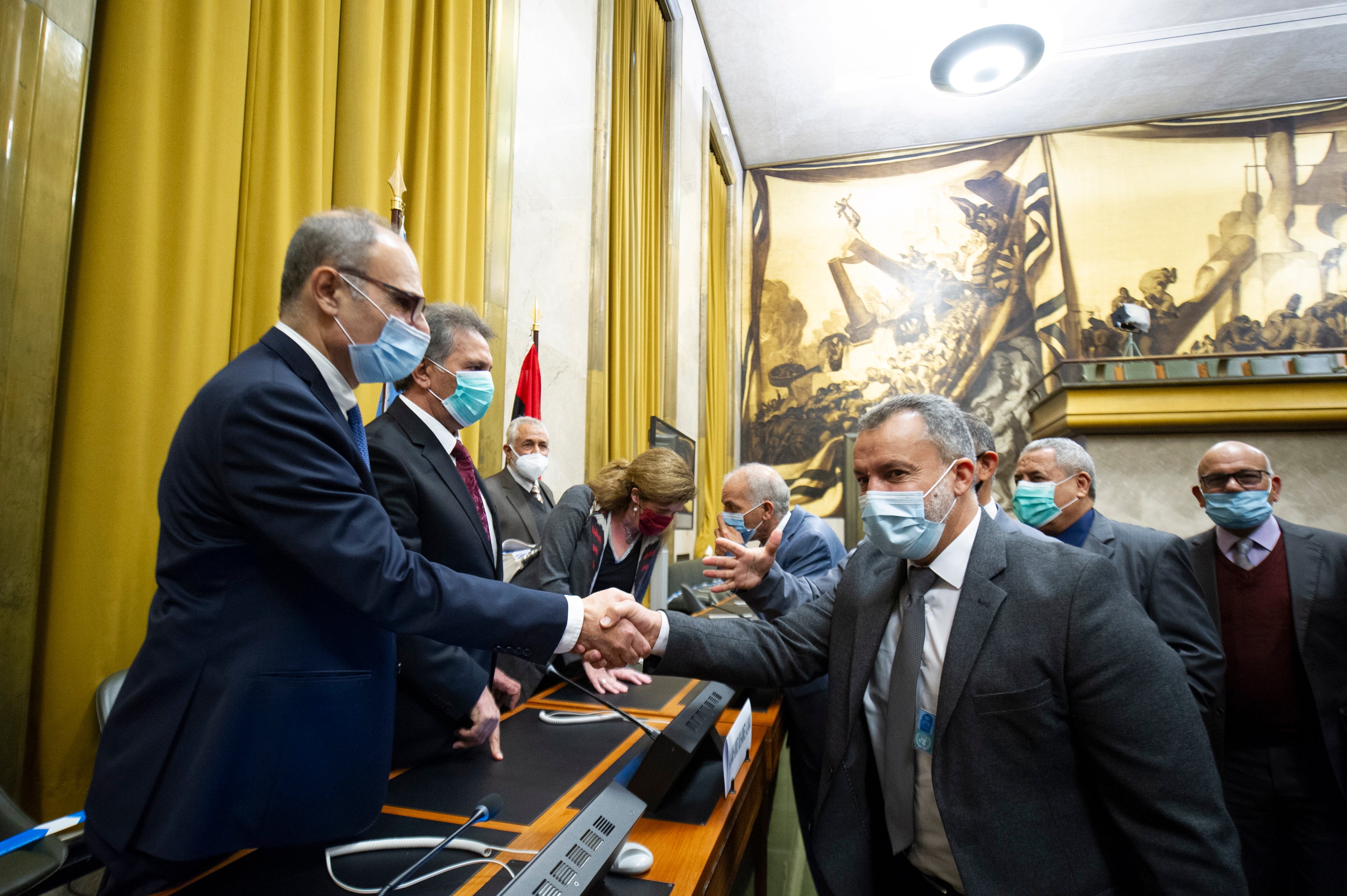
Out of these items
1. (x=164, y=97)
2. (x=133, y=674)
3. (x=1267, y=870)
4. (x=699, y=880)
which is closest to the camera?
(x=133, y=674)

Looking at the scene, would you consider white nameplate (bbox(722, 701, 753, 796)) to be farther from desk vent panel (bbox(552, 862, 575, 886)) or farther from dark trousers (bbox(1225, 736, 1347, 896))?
dark trousers (bbox(1225, 736, 1347, 896))

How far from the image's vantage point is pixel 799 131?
11133 mm

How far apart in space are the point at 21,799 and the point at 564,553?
165cm

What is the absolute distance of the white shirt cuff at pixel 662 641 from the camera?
1.96 m

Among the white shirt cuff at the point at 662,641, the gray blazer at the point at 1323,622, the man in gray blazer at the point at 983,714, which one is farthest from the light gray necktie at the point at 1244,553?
the white shirt cuff at the point at 662,641

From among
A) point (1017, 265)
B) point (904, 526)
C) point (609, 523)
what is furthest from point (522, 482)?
point (1017, 265)

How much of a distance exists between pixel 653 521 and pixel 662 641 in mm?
946

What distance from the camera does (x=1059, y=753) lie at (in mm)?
1496

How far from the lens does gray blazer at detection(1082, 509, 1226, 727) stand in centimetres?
250

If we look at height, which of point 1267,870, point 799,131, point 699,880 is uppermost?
point 799,131

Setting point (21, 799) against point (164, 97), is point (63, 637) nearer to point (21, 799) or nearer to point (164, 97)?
point (21, 799)

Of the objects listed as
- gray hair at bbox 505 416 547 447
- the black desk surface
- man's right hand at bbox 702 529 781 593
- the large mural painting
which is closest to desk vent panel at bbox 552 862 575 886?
the black desk surface

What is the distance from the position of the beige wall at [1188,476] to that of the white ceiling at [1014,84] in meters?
5.02

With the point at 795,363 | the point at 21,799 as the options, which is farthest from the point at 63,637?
the point at 795,363
